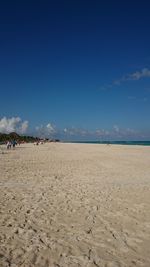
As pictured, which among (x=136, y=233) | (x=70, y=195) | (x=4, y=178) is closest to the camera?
(x=136, y=233)

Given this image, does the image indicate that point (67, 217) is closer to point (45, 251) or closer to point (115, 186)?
point (45, 251)

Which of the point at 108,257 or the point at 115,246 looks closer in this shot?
the point at 108,257

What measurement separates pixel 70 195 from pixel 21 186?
100 inches

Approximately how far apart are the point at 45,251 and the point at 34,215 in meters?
2.12

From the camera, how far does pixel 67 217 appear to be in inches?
267

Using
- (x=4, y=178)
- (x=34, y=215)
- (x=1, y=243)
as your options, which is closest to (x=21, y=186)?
(x=4, y=178)

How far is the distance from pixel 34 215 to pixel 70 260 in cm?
259

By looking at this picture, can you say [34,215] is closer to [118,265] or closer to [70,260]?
[70,260]

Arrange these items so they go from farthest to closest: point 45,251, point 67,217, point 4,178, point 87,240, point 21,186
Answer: point 4,178 < point 21,186 < point 67,217 < point 87,240 < point 45,251

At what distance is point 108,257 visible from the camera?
4668 mm

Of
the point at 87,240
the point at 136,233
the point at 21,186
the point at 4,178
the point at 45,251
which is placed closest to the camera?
the point at 45,251

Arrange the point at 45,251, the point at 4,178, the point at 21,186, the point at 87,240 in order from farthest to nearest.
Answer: the point at 4,178 < the point at 21,186 < the point at 87,240 < the point at 45,251

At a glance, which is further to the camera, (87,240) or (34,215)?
(34,215)

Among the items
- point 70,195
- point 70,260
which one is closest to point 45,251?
point 70,260
